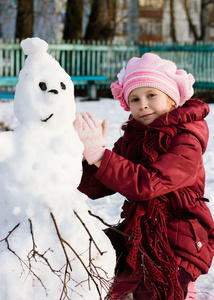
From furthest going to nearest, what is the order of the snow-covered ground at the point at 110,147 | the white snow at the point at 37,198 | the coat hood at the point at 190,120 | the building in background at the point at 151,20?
1. the building in background at the point at 151,20
2. the snow-covered ground at the point at 110,147
3. the coat hood at the point at 190,120
4. the white snow at the point at 37,198

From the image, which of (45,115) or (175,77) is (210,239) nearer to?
(175,77)

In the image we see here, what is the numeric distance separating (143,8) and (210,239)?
128ft

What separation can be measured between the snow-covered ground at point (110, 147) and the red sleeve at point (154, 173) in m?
0.66

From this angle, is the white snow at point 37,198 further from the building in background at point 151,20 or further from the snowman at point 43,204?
the building in background at point 151,20

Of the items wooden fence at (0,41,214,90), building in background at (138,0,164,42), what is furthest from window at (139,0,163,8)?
wooden fence at (0,41,214,90)

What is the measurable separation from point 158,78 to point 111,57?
1074cm

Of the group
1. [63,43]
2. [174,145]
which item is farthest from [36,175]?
[63,43]

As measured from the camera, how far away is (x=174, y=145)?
2365mm

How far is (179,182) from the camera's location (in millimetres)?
2275

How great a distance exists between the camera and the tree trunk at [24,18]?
44.2 feet

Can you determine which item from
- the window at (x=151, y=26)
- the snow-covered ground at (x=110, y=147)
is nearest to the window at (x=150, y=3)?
the window at (x=151, y=26)

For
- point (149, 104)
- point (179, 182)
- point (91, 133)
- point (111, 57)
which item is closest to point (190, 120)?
point (149, 104)

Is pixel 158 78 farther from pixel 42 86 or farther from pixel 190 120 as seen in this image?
pixel 42 86

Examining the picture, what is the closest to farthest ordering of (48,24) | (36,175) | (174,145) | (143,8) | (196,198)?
(36,175)
(174,145)
(196,198)
(48,24)
(143,8)
